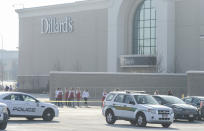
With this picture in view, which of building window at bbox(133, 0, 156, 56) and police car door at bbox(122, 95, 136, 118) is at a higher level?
building window at bbox(133, 0, 156, 56)

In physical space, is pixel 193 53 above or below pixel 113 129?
above

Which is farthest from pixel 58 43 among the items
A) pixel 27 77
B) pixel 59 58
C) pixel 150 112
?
pixel 150 112

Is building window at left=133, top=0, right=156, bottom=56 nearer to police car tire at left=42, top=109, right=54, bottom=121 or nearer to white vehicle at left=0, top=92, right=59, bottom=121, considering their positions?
police car tire at left=42, top=109, right=54, bottom=121

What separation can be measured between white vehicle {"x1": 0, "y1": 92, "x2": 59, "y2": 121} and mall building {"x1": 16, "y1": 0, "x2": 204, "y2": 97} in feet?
110

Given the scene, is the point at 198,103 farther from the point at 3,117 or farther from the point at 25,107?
the point at 3,117

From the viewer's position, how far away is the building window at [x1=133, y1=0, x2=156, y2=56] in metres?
72.1

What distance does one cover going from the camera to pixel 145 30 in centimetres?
7325

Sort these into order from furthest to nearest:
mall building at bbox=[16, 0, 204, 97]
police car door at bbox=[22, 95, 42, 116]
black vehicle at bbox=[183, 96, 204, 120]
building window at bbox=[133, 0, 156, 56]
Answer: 1. building window at bbox=[133, 0, 156, 56]
2. mall building at bbox=[16, 0, 204, 97]
3. black vehicle at bbox=[183, 96, 204, 120]
4. police car door at bbox=[22, 95, 42, 116]

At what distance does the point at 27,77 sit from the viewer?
86.1 metres

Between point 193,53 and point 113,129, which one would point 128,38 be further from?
point 113,129

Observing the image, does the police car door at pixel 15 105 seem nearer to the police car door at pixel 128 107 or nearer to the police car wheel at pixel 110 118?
the police car wheel at pixel 110 118

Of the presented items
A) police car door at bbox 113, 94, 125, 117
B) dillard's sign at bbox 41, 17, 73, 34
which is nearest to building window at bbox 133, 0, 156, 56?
dillard's sign at bbox 41, 17, 73, 34

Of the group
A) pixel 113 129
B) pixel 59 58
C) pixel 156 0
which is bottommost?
pixel 113 129

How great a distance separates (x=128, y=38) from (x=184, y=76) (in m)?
15.6
